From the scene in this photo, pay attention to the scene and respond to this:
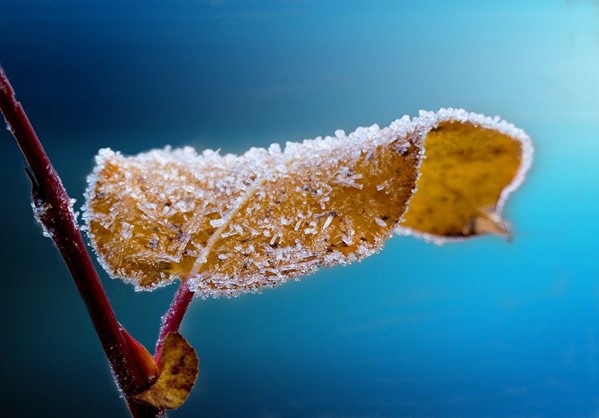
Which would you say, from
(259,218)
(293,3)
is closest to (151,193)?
(259,218)

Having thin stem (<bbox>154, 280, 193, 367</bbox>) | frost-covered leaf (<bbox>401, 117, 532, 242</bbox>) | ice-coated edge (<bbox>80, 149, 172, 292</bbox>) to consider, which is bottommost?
thin stem (<bbox>154, 280, 193, 367</bbox>)

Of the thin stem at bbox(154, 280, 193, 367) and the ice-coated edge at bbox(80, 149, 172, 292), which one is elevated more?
the ice-coated edge at bbox(80, 149, 172, 292)

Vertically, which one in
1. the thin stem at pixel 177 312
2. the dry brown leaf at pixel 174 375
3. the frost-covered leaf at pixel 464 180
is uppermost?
the frost-covered leaf at pixel 464 180

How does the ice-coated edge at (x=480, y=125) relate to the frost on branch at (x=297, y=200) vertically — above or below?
above
